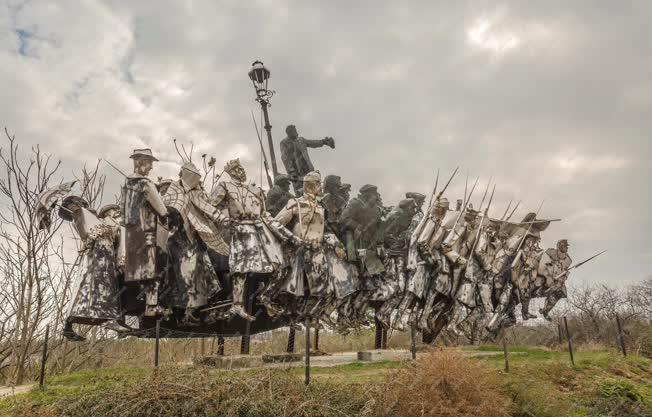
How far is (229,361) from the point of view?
871 centimetres

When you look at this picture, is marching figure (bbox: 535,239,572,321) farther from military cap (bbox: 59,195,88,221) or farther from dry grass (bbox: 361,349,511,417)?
military cap (bbox: 59,195,88,221)

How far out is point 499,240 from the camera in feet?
46.8

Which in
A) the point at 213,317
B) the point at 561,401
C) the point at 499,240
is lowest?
the point at 561,401

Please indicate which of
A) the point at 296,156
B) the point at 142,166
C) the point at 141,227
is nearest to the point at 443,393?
the point at 141,227

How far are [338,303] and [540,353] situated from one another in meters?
4.97

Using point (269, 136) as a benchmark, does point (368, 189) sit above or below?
below

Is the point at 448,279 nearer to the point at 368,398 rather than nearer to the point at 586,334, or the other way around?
the point at 368,398

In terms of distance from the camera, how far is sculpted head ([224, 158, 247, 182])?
31.1 feet

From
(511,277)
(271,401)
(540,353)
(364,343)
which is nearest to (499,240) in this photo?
(511,277)

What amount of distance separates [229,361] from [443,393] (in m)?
4.29

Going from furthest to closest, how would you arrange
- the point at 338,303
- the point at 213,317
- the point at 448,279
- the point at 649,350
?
1. the point at 649,350
2. the point at 448,279
3. the point at 338,303
4. the point at 213,317

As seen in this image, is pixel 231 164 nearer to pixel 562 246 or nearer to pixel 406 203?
pixel 406 203

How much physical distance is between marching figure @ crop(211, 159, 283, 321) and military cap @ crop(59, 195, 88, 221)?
188 cm

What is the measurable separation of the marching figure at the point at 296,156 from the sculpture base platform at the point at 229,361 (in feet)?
15.0
